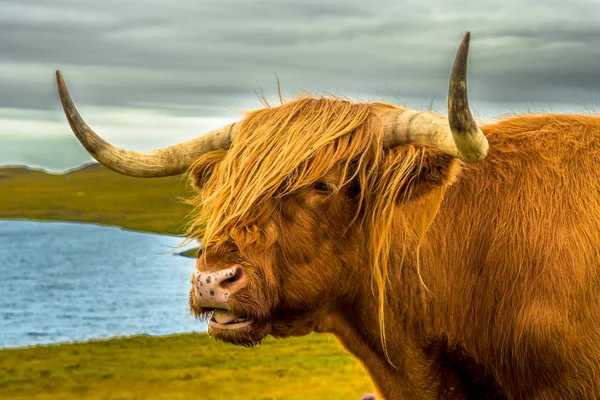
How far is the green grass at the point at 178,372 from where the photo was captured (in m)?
25.3

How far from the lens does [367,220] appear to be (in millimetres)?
5035

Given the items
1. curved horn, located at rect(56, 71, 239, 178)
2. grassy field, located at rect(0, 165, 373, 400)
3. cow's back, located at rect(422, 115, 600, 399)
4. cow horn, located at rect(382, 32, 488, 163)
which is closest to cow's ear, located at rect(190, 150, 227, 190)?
curved horn, located at rect(56, 71, 239, 178)

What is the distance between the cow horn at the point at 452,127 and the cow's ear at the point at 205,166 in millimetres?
1224

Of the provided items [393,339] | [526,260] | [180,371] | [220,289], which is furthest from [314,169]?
[180,371]

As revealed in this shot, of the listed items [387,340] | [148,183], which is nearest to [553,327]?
[387,340]

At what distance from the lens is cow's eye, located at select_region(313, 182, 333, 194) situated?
4887 millimetres

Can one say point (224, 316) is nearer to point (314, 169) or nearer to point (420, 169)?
point (314, 169)

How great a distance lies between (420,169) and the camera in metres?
4.84

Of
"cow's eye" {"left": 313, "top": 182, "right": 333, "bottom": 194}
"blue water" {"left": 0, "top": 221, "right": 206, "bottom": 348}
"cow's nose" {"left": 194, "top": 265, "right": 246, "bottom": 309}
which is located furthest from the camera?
"blue water" {"left": 0, "top": 221, "right": 206, "bottom": 348}

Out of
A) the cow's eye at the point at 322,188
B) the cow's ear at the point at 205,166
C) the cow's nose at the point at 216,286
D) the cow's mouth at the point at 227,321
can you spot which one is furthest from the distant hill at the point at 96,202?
the cow's nose at the point at 216,286

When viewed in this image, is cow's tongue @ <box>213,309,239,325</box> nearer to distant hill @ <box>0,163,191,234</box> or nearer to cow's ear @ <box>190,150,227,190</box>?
cow's ear @ <box>190,150,227,190</box>

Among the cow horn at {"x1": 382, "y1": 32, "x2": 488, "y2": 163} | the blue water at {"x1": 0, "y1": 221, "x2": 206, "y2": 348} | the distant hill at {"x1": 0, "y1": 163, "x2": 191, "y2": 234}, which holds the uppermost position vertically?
the cow horn at {"x1": 382, "y1": 32, "x2": 488, "y2": 163}

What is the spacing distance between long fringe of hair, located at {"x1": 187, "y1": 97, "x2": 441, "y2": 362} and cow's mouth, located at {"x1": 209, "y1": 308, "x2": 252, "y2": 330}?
41cm

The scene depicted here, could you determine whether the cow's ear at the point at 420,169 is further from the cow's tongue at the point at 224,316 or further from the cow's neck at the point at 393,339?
the cow's tongue at the point at 224,316
